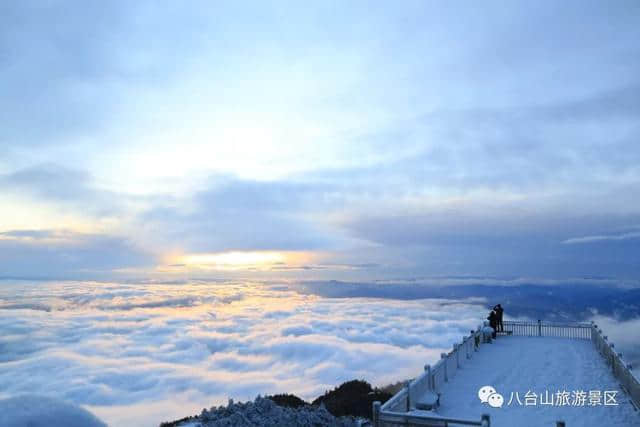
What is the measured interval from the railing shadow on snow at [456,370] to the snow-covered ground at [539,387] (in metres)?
0.39

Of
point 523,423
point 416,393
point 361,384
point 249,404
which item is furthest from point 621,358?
point 361,384

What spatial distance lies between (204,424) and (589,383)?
15697mm

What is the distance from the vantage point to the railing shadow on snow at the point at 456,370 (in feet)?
38.4

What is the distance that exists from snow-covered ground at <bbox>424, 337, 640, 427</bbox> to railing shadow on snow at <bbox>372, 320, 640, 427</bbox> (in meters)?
0.39

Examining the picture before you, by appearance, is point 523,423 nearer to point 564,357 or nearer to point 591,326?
point 564,357

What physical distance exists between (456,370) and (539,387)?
12.8 feet

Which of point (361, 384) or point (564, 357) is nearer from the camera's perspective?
point (564, 357)

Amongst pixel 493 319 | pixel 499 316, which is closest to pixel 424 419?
pixel 493 319

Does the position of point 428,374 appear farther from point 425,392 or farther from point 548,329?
point 548,329

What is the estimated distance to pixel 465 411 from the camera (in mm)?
16000

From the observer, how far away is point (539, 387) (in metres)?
18.9

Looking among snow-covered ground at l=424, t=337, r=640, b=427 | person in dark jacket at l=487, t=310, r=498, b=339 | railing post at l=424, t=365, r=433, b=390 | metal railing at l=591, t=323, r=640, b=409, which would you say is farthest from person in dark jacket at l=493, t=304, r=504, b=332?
railing post at l=424, t=365, r=433, b=390

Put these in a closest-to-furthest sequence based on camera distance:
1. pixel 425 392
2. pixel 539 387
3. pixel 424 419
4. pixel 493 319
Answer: pixel 424 419 → pixel 425 392 → pixel 539 387 → pixel 493 319

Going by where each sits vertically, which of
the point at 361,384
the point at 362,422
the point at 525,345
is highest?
the point at 525,345
